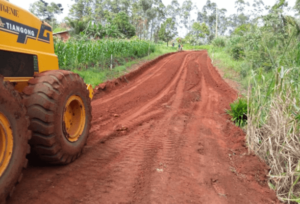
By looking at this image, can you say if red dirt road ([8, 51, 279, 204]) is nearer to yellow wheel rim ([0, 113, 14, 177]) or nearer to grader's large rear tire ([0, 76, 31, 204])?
grader's large rear tire ([0, 76, 31, 204])

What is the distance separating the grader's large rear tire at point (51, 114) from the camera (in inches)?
103

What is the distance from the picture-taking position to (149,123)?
220 inches

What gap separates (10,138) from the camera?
2111 millimetres

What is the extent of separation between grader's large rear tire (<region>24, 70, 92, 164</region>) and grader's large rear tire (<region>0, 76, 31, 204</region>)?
0.35m

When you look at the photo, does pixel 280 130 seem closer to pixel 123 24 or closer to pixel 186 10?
pixel 123 24

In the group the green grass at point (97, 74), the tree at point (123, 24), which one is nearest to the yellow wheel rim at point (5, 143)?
the green grass at point (97, 74)

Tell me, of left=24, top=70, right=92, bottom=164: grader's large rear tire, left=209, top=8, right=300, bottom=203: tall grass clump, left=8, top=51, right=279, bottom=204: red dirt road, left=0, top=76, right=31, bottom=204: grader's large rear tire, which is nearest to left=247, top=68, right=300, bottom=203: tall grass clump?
left=209, top=8, right=300, bottom=203: tall grass clump

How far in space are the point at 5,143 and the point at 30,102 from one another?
68 centimetres

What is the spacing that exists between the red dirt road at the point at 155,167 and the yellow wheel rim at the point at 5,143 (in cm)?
52

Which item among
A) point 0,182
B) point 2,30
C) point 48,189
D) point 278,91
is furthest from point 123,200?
point 278,91

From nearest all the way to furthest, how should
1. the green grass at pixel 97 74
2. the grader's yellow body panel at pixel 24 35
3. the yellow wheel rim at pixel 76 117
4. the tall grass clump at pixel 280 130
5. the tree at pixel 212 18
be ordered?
the grader's yellow body panel at pixel 24 35 < the tall grass clump at pixel 280 130 < the yellow wheel rim at pixel 76 117 < the green grass at pixel 97 74 < the tree at pixel 212 18

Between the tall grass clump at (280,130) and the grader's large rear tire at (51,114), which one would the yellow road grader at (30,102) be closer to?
the grader's large rear tire at (51,114)

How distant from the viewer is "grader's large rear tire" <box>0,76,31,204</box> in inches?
79.8

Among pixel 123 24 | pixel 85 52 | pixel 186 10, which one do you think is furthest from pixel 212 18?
pixel 85 52
